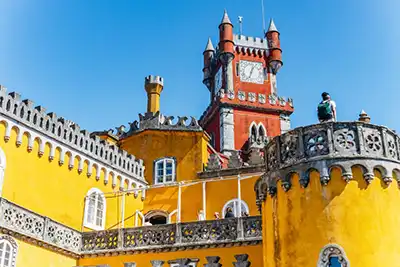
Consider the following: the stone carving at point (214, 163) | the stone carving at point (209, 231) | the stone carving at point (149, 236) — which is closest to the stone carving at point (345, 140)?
the stone carving at point (209, 231)

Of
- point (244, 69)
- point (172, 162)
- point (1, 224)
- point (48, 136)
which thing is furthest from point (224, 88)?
point (1, 224)

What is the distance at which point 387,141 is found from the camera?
1257 centimetres

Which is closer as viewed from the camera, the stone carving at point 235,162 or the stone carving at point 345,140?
the stone carving at point 345,140

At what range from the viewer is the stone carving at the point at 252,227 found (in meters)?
18.6

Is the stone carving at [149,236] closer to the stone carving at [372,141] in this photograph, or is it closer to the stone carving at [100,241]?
the stone carving at [100,241]

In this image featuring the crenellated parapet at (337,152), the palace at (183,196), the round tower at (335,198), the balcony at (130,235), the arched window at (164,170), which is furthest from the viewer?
the arched window at (164,170)

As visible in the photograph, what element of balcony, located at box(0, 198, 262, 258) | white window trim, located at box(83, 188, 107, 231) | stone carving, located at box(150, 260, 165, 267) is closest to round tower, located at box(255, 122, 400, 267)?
balcony, located at box(0, 198, 262, 258)

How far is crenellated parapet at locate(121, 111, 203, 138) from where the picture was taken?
2800 centimetres

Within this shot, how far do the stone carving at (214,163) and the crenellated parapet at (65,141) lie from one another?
401 centimetres

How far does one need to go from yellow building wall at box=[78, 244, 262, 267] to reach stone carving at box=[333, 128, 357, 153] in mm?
7208

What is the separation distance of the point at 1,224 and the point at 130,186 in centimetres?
854

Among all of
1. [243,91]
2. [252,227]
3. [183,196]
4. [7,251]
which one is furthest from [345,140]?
[243,91]

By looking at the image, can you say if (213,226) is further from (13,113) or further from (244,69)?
(244,69)

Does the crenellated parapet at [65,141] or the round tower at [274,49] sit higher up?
the round tower at [274,49]
